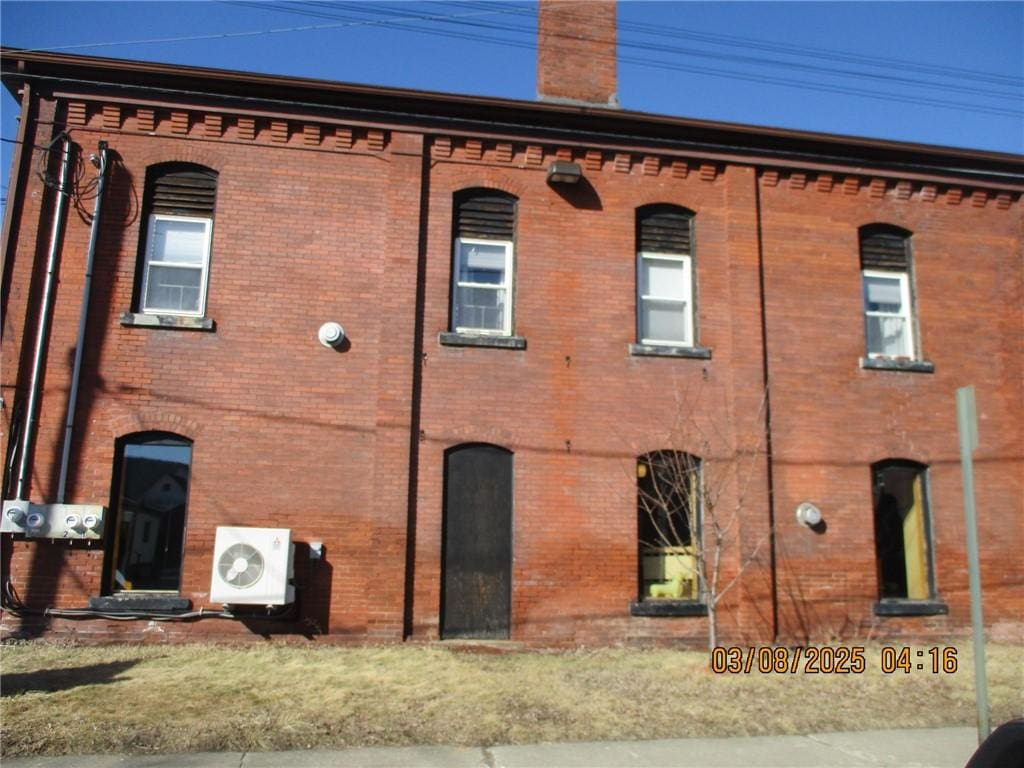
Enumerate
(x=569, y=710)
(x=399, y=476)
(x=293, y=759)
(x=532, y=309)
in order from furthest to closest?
(x=532, y=309)
(x=399, y=476)
(x=569, y=710)
(x=293, y=759)

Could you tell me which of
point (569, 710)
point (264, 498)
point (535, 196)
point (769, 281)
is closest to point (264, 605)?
point (264, 498)

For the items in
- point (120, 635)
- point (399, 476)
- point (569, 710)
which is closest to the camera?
point (569, 710)

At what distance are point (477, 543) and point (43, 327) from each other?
593 cm

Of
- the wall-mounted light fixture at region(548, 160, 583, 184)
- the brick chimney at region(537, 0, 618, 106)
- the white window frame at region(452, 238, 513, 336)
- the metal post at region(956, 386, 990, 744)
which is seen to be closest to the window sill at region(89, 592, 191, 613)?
the white window frame at region(452, 238, 513, 336)

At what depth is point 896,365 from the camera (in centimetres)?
1219

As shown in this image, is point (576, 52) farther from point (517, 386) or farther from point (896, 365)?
point (896, 365)

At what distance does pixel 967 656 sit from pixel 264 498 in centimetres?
902

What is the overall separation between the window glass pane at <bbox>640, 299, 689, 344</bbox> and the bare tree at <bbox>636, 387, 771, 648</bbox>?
3.23ft

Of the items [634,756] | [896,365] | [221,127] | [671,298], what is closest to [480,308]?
[671,298]

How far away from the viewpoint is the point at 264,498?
409 inches

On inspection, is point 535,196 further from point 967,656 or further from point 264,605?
point 967,656

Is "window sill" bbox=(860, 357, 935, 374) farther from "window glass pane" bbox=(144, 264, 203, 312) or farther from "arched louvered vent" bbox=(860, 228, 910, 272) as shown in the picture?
"window glass pane" bbox=(144, 264, 203, 312)

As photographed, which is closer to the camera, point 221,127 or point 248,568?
point 248,568

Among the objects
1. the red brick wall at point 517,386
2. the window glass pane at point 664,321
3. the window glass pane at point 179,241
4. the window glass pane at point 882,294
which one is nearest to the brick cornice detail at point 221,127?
the red brick wall at point 517,386
